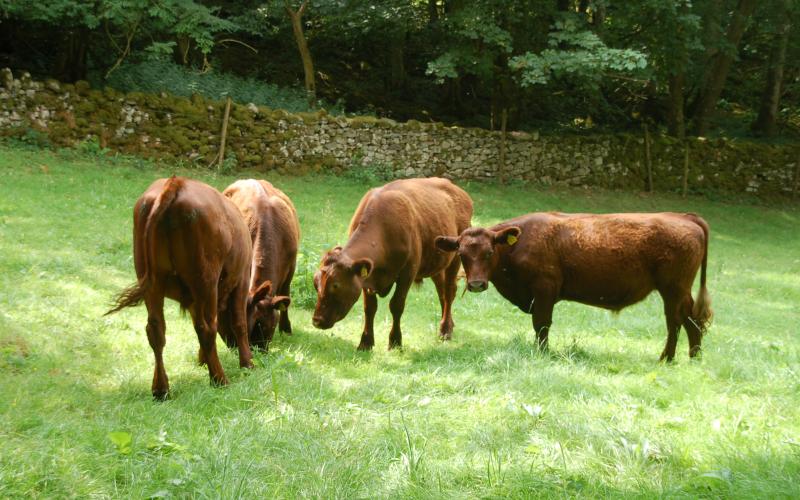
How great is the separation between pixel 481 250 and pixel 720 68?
2169 centimetres

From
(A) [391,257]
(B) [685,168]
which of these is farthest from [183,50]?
(A) [391,257]

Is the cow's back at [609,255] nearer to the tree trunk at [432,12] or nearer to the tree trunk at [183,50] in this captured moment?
the tree trunk at [183,50]

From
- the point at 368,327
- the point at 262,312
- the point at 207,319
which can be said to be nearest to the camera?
the point at 207,319

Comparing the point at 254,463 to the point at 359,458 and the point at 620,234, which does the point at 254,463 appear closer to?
the point at 359,458

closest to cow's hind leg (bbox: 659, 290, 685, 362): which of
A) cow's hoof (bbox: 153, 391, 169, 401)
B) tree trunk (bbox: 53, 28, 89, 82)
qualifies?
cow's hoof (bbox: 153, 391, 169, 401)

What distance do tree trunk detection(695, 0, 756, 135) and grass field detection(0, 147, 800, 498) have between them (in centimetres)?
1661

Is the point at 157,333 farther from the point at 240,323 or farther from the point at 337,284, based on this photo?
the point at 337,284

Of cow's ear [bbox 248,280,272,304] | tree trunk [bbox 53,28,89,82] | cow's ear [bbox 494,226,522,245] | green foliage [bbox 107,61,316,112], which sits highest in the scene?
tree trunk [bbox 53,28,89,82]

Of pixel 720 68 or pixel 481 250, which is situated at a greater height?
pixel 720 68

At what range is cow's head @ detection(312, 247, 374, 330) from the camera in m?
7.12

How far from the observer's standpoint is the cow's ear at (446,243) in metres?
7.66

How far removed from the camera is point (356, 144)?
2134cm

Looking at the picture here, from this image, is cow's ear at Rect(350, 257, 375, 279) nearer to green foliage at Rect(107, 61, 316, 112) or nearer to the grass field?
the grass field

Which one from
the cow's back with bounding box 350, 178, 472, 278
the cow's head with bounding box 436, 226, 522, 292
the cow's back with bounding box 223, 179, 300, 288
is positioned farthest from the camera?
the cow's back with bounding box 350, 178, 472, 278
